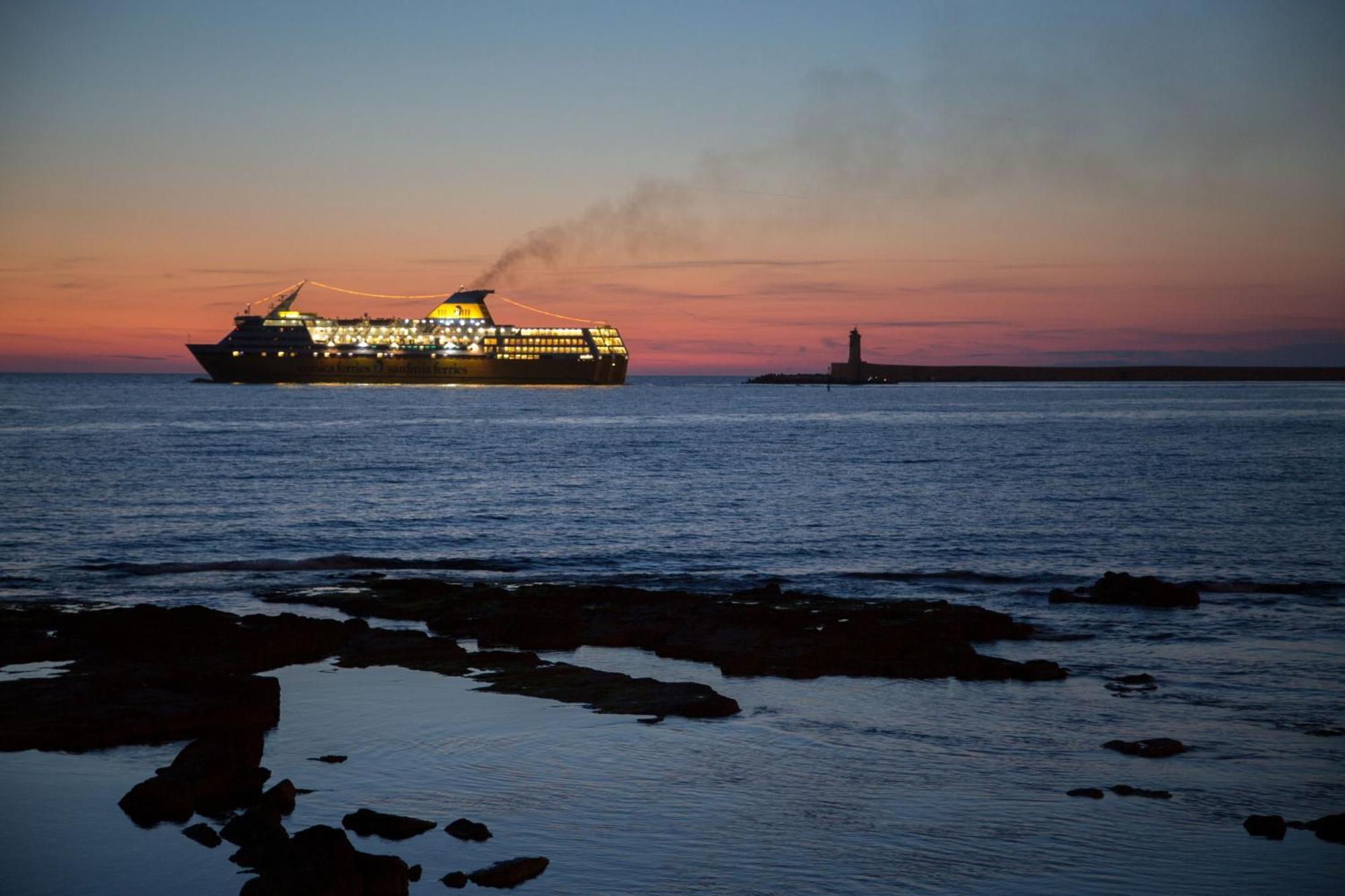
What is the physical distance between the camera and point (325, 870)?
6.55 meters

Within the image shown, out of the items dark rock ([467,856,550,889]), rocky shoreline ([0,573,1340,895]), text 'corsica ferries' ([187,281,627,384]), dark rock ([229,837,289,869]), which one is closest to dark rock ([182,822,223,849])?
rocky shoreline ([0,573,1340,895])

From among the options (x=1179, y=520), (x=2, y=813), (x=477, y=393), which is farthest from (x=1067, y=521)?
(x=477, y=393)

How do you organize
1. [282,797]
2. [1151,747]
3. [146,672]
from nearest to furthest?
[282,797] → [1151,747] → [146,672]

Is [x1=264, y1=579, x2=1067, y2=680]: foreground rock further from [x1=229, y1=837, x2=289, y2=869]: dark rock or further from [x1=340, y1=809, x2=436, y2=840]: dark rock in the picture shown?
[x1=229, y1=837, x2=289, y2=869]: dark rock

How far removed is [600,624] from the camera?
15141 mm

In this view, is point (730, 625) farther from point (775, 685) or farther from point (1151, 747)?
point (1151, 747)

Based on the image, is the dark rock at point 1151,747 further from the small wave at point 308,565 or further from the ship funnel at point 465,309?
the ship funnel at point 465,309

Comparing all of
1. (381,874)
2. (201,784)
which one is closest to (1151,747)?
(381,874)

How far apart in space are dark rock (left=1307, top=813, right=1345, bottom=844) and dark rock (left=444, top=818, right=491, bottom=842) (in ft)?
18.5

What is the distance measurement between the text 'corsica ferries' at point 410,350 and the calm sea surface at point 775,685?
93.0m

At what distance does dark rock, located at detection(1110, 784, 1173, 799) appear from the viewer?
8859mm

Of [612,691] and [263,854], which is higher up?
[263,854]

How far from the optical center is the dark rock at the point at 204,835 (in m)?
7.75

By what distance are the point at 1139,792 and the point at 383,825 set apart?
5.55 meters
